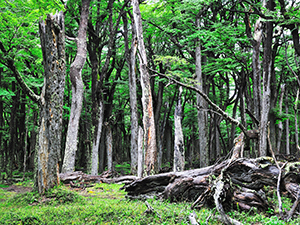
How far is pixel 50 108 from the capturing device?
8047mm

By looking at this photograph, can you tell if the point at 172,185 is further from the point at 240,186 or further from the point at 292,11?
the point at 292,11

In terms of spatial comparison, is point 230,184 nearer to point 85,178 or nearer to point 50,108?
point 50,108

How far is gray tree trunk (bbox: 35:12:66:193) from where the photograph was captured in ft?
25.9

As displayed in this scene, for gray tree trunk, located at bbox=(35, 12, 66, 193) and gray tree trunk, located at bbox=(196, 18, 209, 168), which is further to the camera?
gray tree trunk, located at bbox=(196, 18, 209, 168)

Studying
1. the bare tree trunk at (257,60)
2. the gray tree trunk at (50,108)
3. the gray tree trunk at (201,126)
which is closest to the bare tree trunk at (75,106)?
the gray tree trunk at (50,108)

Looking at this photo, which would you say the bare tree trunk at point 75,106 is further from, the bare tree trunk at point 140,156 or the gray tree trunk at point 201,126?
the gray tree trunk at point 201,126

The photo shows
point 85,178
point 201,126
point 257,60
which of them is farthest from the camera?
point 201,126

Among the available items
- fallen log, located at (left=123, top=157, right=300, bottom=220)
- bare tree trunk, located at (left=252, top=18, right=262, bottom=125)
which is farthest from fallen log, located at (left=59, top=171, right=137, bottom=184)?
bare tree trunk, located at (left=252, top=18, right=262, bottom=125)

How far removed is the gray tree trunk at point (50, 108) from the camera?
7883 mm

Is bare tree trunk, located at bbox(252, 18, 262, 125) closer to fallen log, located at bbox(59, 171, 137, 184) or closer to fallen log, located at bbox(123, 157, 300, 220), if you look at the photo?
fallen log, located at bbox(123, 157, 300, 220)

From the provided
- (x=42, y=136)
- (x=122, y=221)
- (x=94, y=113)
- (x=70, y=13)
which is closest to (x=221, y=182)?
(x=122, y=221)

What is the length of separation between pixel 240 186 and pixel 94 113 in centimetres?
1019

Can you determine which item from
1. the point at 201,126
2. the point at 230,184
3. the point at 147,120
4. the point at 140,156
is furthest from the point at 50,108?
the point at 201,126

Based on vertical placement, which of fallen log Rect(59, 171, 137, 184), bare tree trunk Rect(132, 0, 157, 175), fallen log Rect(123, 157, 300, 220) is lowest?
fallen log Rect(59, 171, 137, 184)
